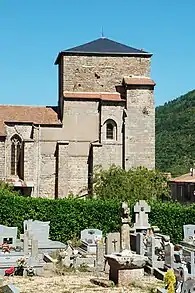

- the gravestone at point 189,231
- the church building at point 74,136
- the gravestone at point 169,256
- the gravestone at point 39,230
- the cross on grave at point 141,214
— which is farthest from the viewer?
the church building at point 74,136

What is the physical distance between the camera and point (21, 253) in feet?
56.4

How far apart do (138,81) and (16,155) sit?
32.3 feet

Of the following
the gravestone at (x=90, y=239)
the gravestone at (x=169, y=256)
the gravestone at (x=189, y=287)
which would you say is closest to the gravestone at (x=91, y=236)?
the gravestone at (x=90, y=239)

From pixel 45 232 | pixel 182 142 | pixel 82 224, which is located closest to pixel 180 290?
pixel 45 232

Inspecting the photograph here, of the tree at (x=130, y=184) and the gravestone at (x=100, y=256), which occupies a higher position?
the tree at (x=130, y=184)

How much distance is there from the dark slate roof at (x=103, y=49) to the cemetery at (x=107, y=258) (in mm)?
19037

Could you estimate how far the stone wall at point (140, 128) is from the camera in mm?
35375

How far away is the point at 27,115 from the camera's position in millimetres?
35625

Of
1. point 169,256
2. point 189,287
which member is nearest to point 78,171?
point 169,256

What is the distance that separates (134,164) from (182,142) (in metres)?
40.2

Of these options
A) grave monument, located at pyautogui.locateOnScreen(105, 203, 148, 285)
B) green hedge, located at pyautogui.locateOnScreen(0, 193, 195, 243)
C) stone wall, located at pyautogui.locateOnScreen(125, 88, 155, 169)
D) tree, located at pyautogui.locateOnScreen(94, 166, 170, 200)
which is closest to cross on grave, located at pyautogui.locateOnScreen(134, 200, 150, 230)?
green hedge, located at pyautogui.locateOnScreen(0, 193, 195, 243)

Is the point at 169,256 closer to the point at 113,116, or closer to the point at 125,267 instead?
the point at 125,267

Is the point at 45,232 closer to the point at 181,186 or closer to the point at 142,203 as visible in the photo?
the point at 142,203

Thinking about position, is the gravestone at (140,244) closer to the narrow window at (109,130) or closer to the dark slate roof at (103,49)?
the narrow window at (109,130)
